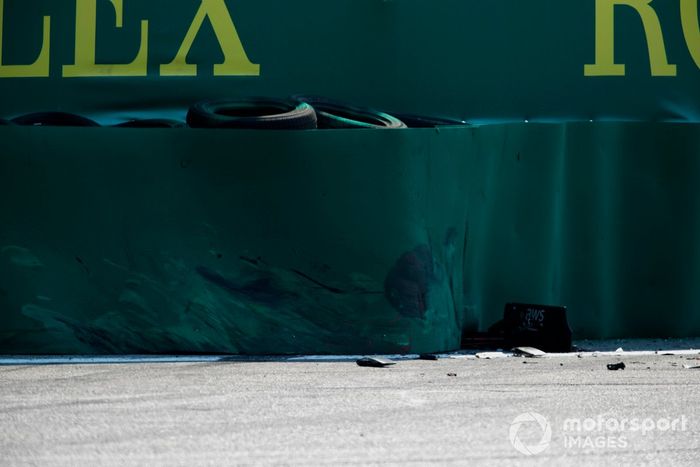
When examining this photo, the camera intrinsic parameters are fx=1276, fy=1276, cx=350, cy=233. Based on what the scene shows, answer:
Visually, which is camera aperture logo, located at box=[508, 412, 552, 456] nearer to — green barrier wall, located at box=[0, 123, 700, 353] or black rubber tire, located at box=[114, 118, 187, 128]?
green barrier wall, located at box=[0, 123, 700, 353]

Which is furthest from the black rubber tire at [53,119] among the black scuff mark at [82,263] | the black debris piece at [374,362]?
the black debris piece at [374,362]

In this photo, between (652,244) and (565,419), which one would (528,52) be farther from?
(565,419)

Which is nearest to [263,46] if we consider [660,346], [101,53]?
[101,53]

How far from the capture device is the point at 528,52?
984 cm

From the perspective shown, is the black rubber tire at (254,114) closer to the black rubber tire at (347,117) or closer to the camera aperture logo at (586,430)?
the black rubber tire at (347,117)

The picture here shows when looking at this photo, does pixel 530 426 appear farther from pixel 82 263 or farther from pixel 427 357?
pixel 82 263

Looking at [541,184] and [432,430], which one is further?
[541,184]

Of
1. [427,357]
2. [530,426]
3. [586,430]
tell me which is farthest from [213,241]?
[586,430]

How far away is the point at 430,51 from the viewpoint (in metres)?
9.84

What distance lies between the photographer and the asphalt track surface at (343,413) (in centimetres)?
462

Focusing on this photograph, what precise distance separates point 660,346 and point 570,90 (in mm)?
2093

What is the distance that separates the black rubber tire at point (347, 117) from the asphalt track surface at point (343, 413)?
187cm

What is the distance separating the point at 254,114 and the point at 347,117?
0.70 meters

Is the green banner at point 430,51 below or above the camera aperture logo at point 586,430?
above
